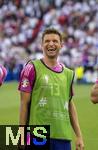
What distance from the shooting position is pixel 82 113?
14.2 metres

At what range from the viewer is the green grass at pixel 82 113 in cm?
1083

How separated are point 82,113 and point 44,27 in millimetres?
17804

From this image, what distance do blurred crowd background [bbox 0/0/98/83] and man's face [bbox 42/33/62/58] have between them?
2038 cm

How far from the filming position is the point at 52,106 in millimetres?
4953

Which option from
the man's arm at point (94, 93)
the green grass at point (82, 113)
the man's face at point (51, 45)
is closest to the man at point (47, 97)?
the man's face at point (51, 45)

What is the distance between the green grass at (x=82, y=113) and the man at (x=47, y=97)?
4754mm

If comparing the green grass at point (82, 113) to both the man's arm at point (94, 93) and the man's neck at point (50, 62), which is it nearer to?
the man's neck at point (50, 62)

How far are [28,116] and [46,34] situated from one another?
2.60ft

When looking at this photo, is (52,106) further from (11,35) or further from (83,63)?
(11,35)

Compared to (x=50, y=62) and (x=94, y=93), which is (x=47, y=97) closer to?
(x=50, y=62)

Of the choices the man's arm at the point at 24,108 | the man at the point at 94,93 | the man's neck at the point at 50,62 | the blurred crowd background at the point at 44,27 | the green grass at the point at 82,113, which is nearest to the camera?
the man at the point at 94,93

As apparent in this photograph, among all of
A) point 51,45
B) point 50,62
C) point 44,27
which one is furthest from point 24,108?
point 44,27

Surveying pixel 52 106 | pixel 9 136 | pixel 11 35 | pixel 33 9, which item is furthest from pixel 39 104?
pixel 33 9

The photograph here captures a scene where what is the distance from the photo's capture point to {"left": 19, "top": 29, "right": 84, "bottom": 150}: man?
495 centimetres
